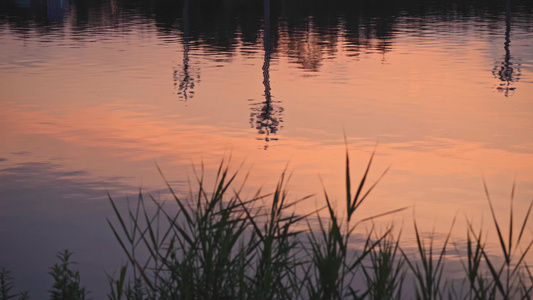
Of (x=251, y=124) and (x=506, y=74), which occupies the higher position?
(x=251, y=124)

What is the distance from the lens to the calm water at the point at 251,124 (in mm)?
9977

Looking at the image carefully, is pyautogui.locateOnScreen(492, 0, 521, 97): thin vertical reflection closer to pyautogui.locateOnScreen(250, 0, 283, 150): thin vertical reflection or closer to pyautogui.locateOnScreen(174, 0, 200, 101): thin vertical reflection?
pyautogui.locateOnScreen(250, 0, 283, 150): thin vertical reflection

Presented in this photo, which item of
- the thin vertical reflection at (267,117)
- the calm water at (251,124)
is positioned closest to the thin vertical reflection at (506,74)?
the calm water at (251,124)

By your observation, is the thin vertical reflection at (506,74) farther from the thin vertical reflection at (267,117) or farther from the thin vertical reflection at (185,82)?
the thin vertical reflection at (185,82)

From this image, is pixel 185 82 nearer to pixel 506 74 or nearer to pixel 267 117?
pixel 267 117

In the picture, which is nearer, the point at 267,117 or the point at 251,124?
the point at 251,124

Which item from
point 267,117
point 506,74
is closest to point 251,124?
point 267,117

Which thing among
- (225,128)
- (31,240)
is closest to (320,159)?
(225,128)

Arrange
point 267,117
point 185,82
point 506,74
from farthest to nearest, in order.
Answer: point 506,74 < point 185,82 < point 267,117

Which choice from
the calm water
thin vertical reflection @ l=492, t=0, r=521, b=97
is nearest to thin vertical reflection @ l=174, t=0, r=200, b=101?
the calm water

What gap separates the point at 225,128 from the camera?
48.7ft

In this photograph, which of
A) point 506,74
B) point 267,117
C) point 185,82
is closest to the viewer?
point 267,117

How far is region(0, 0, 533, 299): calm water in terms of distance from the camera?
9977 millimetres

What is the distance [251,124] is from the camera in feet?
50.5
